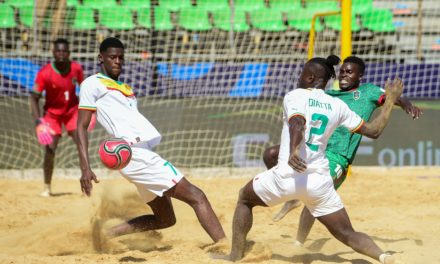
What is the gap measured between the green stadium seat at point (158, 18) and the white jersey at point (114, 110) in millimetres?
8101

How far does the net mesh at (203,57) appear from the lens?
40.1ft

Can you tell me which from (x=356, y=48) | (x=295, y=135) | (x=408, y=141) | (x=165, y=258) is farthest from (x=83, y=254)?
(x=356, y=48)

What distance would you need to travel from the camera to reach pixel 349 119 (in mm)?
5484

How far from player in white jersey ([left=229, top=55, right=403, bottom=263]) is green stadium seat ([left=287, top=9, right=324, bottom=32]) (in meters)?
9.10

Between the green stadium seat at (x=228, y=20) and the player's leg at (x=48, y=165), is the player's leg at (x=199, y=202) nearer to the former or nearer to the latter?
the player's leg at (x=48, y=165)

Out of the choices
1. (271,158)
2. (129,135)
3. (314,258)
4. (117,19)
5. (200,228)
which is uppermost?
(117,19)

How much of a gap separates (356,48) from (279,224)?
7.66 metres

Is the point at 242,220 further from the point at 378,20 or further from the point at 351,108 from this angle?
the point at 378,20

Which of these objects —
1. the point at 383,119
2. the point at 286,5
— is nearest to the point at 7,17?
the point at 286,5

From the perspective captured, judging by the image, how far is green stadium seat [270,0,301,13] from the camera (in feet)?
49.1

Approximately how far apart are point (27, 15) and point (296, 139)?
1018cm

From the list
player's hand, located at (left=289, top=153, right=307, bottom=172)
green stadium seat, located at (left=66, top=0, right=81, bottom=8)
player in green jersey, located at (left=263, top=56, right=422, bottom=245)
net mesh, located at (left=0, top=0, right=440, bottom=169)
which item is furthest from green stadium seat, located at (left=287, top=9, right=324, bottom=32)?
player's hand, located at (left=289, top=153, right=307, bottom=172)

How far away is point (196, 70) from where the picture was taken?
1276 cm

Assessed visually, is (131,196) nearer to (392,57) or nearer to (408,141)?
(408,141)
